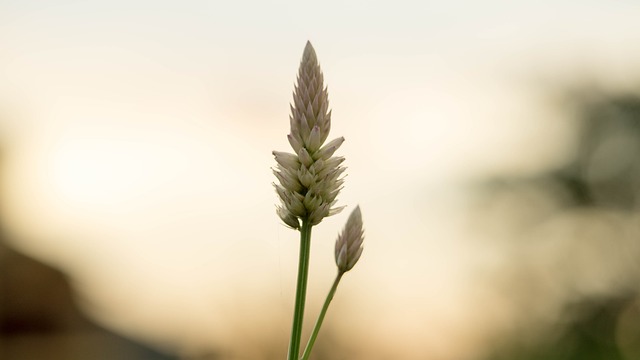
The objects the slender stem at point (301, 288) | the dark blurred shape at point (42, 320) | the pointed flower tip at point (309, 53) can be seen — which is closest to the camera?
the slender stem at point (301, 288)

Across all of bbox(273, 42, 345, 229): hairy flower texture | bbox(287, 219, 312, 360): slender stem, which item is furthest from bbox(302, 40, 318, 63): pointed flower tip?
bbox(287, 219, 312, 360): slender stem

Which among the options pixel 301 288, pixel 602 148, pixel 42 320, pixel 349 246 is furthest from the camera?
pixel 602 148

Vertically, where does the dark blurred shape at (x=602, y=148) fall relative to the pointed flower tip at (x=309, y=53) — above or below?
above

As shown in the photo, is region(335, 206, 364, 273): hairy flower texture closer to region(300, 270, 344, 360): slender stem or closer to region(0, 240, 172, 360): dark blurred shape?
region(300, 270, 344, 360): slender stem

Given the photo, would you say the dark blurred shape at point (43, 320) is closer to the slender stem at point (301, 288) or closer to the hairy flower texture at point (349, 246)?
the hairy flower texture at point (349, 246)

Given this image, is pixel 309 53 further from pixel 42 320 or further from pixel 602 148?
pixel 602 148

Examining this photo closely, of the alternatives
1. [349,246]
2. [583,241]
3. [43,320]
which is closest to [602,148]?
[583,241]

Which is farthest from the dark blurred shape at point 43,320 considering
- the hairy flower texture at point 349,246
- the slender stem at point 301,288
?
the slender stem at point 301,288
